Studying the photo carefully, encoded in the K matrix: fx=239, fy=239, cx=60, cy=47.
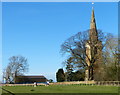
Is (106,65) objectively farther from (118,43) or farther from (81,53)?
(81,53)

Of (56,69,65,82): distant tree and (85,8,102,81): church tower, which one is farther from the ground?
(85,8,102,81): church tower

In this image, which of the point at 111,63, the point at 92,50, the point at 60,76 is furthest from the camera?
the point at 60,76

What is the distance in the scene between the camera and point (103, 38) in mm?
29000

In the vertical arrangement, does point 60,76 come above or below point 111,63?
below

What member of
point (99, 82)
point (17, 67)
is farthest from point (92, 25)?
point (99, 82)

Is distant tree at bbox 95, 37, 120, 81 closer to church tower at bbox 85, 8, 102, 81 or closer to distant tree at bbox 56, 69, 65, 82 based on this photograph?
church tower at bbox 85, 8, 102, 81

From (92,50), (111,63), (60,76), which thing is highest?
(92,50)

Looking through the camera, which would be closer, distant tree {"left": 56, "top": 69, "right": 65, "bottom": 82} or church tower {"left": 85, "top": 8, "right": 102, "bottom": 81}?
church tower {"left": 85, "top": 8, "right": 102, "bottom": 81}

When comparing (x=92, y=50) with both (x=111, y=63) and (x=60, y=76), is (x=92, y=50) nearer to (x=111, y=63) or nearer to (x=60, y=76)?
(x=111, y=63)

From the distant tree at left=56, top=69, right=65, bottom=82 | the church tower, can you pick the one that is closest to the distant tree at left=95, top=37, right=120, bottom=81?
the church tower

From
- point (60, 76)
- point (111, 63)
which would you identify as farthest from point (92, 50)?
point (60, 76)

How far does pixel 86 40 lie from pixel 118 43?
7.57m

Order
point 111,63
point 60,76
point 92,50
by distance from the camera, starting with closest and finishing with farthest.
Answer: point 111,63 < point 92,50 < point 60,76

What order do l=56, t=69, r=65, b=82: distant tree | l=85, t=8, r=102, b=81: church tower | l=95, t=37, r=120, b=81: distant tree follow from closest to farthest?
l=95, t=37, r=120, b=81: distant tree, l=85, t=8, r=102, b=81: church tower, l=56, t=69, r=65, b=82: distant tree
